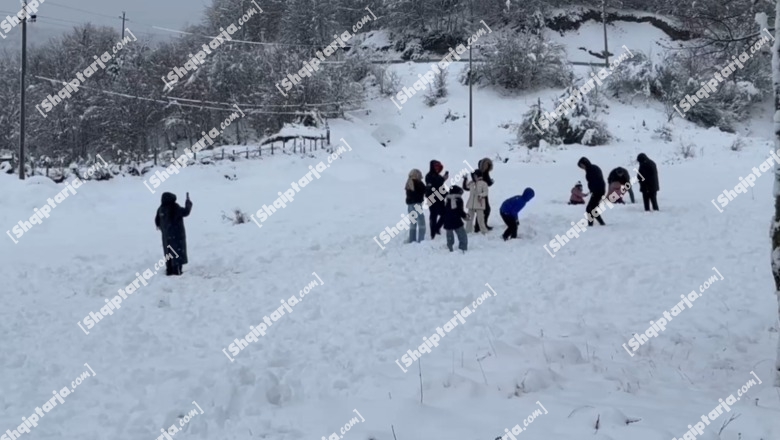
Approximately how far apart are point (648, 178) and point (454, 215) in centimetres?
591

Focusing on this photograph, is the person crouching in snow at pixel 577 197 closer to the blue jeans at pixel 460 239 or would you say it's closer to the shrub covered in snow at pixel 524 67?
the blue jeans at pixel 460 239

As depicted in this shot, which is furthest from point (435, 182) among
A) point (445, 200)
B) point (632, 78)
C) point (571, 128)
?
point (632, 78)

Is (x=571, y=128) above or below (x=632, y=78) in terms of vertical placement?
below

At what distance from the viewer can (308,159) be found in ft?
100.0

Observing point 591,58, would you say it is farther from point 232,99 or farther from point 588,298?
point 588,298

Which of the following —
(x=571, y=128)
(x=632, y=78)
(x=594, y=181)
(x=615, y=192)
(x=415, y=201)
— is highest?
(x=632, y=78)

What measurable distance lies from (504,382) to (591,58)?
167ft

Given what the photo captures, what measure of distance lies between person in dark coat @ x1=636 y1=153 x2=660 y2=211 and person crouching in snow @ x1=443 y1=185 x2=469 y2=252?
5308 millimetres

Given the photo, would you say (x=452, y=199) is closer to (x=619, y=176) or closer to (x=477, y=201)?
(x=477, y=201)

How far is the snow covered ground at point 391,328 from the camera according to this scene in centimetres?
462

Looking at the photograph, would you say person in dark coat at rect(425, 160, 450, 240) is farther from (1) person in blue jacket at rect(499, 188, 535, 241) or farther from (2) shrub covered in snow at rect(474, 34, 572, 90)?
(2) shrub covered in snow at rect(474, 34, 572, 90)

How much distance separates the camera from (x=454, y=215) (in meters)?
11.7

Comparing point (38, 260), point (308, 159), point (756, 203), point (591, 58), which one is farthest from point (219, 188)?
point (591, 58)

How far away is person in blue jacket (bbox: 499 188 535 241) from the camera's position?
12711mm
